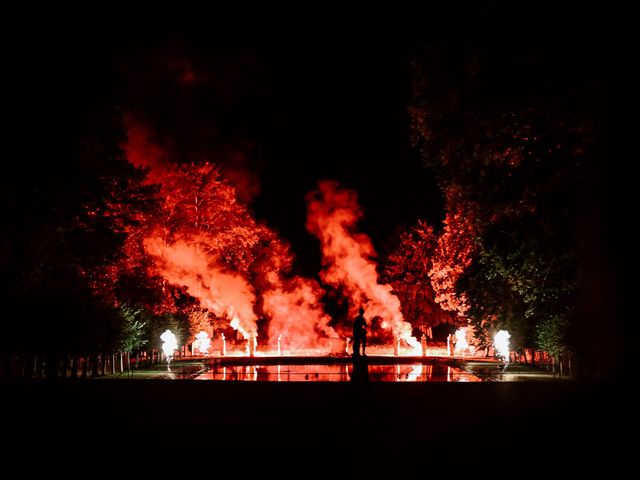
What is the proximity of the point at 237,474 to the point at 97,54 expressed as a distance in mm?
13224

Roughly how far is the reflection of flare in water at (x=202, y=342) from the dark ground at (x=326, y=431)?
97.6 feet

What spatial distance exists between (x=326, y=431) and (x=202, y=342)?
3680 cm

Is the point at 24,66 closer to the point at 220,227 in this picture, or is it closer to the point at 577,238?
the point at 577,238

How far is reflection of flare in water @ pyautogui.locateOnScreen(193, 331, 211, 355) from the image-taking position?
45531 millimetres

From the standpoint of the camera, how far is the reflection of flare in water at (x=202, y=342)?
45.5 meters

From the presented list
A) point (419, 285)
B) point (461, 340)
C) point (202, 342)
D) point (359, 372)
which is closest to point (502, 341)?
point (461, 340)

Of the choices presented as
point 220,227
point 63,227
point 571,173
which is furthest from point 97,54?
point 220,227

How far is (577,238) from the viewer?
52.2 ft

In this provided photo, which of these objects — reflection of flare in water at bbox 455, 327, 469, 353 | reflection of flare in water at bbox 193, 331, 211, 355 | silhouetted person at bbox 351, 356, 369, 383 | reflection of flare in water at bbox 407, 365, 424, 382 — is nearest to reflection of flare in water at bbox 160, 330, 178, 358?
reflection of flare in water at bbox 193, 331, 211, 355

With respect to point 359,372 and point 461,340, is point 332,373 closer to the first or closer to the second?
point 359,372

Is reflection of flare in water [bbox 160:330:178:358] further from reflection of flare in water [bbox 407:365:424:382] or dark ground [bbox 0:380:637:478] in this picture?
dark ground [bbox 0:380:637:478]

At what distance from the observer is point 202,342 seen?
45906 mm

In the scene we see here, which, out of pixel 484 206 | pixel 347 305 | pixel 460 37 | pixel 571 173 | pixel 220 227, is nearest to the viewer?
pixel 571 173

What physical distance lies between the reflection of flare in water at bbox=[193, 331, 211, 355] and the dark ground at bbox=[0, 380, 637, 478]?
29.8 metres
